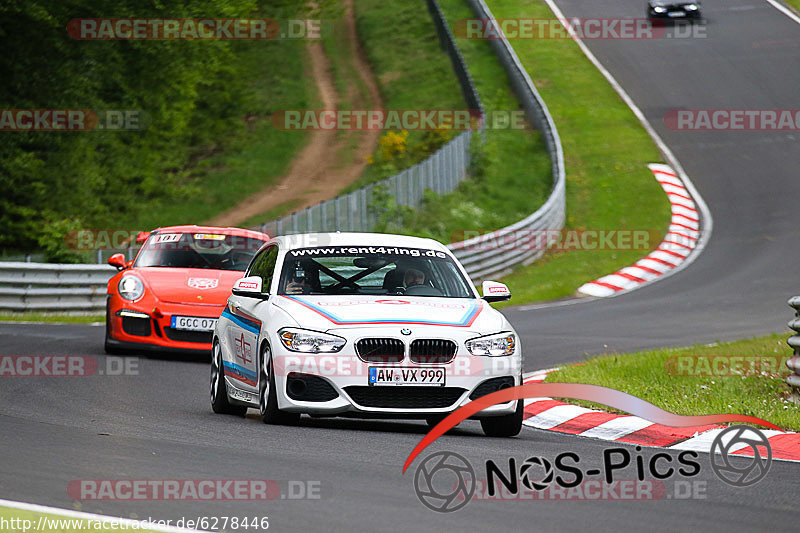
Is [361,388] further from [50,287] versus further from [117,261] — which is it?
[50,287]

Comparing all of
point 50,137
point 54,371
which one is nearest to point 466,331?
Answer: point 54,371

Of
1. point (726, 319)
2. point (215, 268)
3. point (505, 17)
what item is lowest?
point (726, 319)

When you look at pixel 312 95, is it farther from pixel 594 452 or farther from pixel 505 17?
pixel 594 452

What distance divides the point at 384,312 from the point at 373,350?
35cm

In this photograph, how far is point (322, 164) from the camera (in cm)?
4672

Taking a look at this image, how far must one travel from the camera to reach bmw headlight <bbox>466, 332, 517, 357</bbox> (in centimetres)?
904

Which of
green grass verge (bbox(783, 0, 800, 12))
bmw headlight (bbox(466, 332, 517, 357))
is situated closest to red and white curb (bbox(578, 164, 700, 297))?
bmw headlight (bbox(466, 332, 517, 357))

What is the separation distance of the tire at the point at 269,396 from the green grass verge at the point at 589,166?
45.4ft

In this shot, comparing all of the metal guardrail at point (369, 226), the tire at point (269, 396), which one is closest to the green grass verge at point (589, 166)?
the metal guardrail at point (369, 226)

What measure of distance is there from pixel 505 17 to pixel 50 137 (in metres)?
25.4

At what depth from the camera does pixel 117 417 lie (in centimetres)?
977

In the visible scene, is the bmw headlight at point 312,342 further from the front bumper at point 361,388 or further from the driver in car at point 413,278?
the driver in car at point 413,278

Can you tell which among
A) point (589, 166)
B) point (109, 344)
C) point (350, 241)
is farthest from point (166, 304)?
point (589, 166)

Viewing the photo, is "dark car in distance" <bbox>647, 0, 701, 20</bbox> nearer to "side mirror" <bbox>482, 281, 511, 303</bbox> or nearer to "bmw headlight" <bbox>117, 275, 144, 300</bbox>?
"bmw headlight" <bbox>117, 275, 144, 300</bbox>
